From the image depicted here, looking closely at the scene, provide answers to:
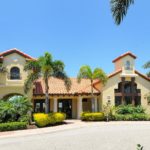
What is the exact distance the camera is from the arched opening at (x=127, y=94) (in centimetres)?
3866

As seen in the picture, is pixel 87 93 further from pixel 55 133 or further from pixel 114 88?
pixel 55 133

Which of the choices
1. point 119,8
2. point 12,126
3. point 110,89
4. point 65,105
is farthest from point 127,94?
point 119,8

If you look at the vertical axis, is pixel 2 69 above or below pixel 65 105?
above

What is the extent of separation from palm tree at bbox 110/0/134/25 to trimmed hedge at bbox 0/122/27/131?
54.7 ft

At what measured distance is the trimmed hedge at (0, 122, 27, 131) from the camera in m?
26.6

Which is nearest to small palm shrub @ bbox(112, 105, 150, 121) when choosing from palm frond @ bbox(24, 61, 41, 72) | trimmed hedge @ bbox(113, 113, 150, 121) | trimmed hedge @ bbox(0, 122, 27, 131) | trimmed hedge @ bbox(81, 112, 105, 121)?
trimmed hedge @ bbox(113, 113, 150, 121)

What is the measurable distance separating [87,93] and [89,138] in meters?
16.6

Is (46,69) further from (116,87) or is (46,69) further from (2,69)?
(116,87)

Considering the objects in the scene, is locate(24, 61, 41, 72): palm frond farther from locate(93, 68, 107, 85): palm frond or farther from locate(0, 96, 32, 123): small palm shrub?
locate(93, 68, 107, 85): palm frond

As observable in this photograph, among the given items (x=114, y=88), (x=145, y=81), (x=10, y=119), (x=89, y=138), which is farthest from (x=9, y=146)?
(x=145, y=81)

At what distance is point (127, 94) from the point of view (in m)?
38.9

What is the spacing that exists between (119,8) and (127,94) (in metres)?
26.2

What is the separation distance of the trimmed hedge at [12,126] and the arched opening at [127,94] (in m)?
Answer: 14.8

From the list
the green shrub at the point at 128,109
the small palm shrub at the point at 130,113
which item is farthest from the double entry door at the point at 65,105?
the green shrub at the point at 128,109
